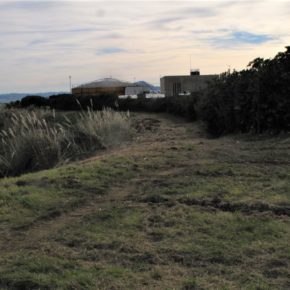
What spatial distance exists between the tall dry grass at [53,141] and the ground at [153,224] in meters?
3.17

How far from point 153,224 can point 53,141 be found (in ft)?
22.7

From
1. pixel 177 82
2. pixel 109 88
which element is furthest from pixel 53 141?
pixel 109 88

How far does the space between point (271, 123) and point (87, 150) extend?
173 inches

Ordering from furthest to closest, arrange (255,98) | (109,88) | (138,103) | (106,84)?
(106,84) < (109,88) < (138,103) < (255,98)

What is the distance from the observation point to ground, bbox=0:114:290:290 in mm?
4516

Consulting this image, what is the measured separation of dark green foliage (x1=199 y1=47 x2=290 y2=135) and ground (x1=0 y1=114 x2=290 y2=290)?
239 cm

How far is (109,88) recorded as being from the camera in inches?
2441

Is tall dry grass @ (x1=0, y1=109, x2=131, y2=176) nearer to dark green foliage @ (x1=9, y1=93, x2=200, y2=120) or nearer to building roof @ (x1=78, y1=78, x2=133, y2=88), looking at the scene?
dark green foliage @ (x1=9, y1=93, x2=200, y2=120)

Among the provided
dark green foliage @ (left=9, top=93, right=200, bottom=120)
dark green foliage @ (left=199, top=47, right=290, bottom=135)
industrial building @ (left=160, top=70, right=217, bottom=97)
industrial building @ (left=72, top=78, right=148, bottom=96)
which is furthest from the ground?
industrial building @ (left=72, top=78, right=148, bottom=96)

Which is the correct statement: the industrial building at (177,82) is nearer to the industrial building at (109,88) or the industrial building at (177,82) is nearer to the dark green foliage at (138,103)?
the industrial building at (109,88)

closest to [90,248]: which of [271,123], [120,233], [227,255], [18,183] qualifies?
[120,233]

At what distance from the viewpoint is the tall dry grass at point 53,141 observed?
40.6 ft

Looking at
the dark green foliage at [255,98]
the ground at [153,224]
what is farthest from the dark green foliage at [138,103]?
the ground at [153,224]

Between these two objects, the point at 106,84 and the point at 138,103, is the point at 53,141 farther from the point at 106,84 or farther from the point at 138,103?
the point at 106,84
